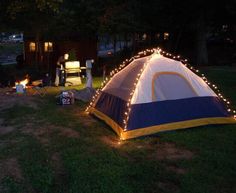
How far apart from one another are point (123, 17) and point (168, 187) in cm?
1571

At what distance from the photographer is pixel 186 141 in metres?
6.36

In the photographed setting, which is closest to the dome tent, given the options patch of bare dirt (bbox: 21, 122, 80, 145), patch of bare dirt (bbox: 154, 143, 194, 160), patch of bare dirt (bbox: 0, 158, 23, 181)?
patch of bare dirt (bbox: 154, 143, 194, 160)

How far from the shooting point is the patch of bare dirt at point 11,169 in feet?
16.3

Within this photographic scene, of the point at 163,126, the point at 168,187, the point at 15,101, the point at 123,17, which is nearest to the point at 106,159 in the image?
the point at 168,187

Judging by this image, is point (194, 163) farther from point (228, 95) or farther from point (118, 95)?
point (228, 95)

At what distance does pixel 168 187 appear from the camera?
14.9ft

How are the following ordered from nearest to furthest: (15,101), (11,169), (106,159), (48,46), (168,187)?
1. (168,187)
2. (11,169)
3. (106,159)
4. (15,101)
5. (48,46)

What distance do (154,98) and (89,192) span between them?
9.94 feet

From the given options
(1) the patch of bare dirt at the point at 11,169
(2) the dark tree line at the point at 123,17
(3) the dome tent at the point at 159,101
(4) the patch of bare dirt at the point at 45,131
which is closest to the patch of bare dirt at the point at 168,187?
(3) the dome tent at the point at 159,101

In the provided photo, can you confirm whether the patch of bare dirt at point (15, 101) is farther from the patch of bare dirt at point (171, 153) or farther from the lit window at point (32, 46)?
the lit window at point (32, 46)

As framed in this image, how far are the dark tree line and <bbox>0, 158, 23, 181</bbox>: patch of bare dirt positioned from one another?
13.1 meters

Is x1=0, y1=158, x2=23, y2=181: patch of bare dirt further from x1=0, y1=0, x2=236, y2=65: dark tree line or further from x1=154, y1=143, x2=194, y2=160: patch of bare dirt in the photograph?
x1=0, y1=0, x2=236, y2=65: dark tree line

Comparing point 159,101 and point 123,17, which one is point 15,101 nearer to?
point 159,101

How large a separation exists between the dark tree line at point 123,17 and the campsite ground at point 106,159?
1167 cm
